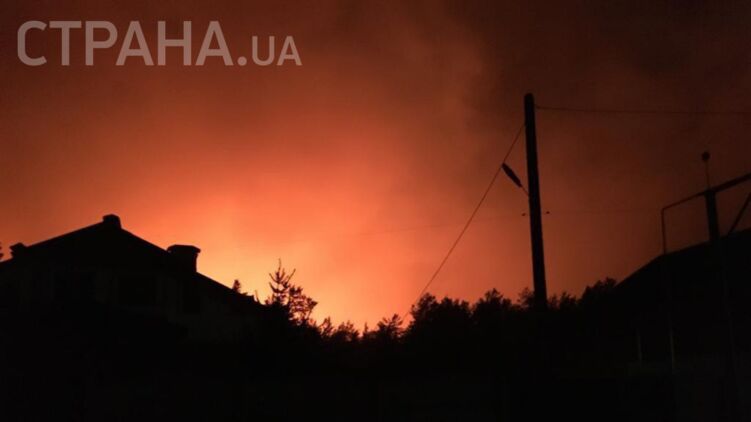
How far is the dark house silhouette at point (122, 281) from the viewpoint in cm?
3119

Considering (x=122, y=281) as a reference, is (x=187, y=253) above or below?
above

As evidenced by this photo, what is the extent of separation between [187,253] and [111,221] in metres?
3.51

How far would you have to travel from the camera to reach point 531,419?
17.4 metres

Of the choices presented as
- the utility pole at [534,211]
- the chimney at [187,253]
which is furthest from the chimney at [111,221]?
the utility pole at [534,211]

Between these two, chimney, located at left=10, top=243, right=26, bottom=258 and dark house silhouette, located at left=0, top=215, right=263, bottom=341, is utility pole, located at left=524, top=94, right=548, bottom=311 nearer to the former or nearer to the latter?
dark house silhouette, located at left=0, top=215, right=263, bottom=341

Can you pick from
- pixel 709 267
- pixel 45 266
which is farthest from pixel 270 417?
pixel 45 266

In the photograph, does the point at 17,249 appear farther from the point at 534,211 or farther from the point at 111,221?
the point at 534,211

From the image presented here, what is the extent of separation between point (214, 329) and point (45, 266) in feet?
22.3

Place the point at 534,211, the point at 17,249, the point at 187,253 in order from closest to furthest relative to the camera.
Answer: the point at 534,211, the point at 17,249, the point at 187,253

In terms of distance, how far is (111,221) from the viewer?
32.6 metres

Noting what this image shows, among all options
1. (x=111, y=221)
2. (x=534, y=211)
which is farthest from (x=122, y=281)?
(x=534, y=211)

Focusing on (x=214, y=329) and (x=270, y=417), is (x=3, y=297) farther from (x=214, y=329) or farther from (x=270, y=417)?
(x=270, y=417)

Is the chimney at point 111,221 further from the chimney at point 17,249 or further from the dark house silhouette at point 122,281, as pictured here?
the chimney at point 17,249

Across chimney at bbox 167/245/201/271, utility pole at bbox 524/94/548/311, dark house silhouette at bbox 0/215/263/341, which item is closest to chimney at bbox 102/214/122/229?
dark house silhouette at bbox 0/215/263/341
